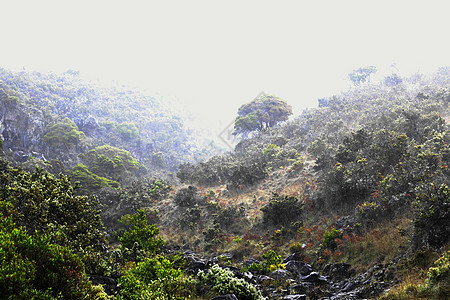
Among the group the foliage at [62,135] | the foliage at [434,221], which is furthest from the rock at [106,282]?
the foliage at [62,135]

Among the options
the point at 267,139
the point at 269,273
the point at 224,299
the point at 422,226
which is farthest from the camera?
the point at 267,139

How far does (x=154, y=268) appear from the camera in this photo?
28.0 feet

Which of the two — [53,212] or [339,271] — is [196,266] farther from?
[53,212]

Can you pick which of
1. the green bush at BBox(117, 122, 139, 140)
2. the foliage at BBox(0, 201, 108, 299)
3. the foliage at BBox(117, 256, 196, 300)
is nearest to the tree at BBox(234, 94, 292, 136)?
the green bush at BBox(117, 122, 139, 140)

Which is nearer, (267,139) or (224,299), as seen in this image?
(224,299)

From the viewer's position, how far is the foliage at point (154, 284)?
21.8ft

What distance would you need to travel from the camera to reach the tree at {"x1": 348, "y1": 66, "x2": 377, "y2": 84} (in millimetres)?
50938

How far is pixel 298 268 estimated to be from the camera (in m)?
10.0

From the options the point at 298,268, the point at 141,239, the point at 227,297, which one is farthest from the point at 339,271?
the point at 141,239

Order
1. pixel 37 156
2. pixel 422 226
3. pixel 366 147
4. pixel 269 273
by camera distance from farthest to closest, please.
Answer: pixel 37 156, pixel 366 147, pixel 269 273, pixel 422 226

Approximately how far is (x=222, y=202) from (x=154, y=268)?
1164cm

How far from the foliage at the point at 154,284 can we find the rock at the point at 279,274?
3231 millimetres

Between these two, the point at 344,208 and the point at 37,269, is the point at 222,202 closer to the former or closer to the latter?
the point at 344,208

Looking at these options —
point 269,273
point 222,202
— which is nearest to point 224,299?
point 269,273
